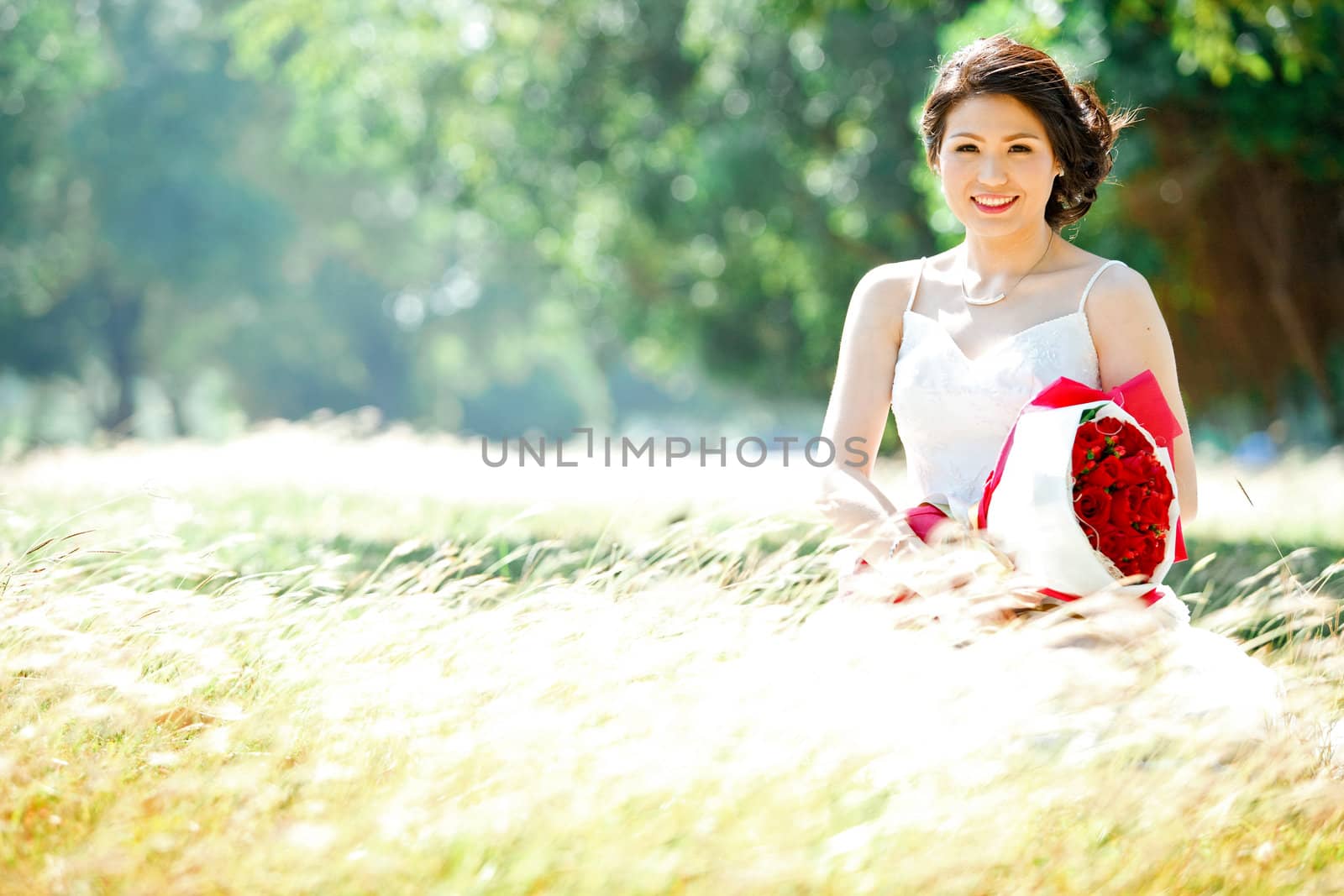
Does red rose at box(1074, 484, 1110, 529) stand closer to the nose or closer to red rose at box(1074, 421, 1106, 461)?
red rose at box(1074, 421, 1106, 461)

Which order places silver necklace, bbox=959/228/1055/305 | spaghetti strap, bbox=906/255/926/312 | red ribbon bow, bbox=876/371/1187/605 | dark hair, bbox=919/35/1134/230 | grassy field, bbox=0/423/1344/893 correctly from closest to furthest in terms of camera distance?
grassy field, bbox=0/423/1344/893 < red ribbon bow, bbox=876/371/1187/605 < dark hair, bbox=919/35/1134/230 < silver necklace, bbox=959/228/1055/305 < spaghetti strap, bbox=906/255/926/312

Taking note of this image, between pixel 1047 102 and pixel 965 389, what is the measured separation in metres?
0.81

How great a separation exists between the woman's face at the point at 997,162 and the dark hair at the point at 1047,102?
3 centimetres

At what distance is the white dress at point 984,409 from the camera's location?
3.18m

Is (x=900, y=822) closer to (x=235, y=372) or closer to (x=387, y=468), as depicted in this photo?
(x=387, y=468)

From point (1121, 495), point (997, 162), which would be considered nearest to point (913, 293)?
point (997, 162)

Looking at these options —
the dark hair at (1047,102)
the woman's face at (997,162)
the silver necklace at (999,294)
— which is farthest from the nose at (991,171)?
the silver necklace at (999,294)

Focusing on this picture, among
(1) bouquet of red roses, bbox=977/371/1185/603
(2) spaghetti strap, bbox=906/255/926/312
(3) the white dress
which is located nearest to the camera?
(1) bouquet of red roses, bbox=977/371/1185/603

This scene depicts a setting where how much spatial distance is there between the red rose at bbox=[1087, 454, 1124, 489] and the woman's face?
2.90 ft

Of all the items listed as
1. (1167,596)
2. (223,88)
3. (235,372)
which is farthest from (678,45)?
(235,372)

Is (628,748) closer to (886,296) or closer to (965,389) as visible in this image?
(965,389)

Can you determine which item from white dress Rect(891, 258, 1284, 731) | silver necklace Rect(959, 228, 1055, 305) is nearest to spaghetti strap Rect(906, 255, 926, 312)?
white dress Rect(891, 258, 1284, 731)

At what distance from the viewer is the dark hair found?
336 cm

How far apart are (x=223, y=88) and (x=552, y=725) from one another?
35.5 metres
